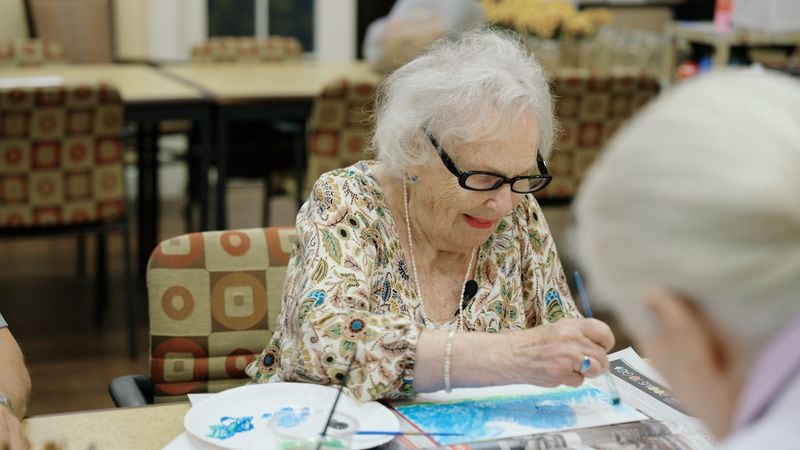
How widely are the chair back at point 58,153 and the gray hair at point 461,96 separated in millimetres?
2086

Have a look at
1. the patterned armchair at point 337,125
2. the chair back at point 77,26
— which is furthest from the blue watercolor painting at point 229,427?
the chair back at point 77,26

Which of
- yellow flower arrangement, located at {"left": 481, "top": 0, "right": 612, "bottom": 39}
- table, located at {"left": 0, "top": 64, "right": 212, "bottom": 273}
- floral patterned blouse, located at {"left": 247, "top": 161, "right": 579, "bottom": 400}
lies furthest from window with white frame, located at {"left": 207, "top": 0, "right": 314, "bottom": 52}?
floral patterned blouse, located at {"left": 247, "top": 161, "right": 579, "bottom": 400}

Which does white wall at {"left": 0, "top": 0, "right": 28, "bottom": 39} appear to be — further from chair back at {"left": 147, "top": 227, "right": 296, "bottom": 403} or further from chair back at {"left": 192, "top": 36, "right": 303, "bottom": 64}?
chair back at {"left": 147, "top": 227, "right": 296, "bottom": 403}

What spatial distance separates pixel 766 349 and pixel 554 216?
5.09m

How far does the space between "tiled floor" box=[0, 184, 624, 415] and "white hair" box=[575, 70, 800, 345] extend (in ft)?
9.91

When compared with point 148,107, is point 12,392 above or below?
below

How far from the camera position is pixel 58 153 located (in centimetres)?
373

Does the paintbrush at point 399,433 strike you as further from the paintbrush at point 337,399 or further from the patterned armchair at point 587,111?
the patterned armchair at point 587,111

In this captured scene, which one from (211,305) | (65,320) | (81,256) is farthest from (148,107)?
(211,305)

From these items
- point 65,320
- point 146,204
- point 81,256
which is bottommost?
point 65,320

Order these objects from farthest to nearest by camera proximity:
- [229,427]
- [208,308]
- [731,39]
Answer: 1. [731,39]
2. [208,308]
3. [229,427]

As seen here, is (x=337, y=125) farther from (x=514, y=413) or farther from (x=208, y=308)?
(x=514, y=413)

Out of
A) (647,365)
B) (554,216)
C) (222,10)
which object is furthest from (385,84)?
(222,10)

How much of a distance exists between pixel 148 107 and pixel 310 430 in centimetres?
289
